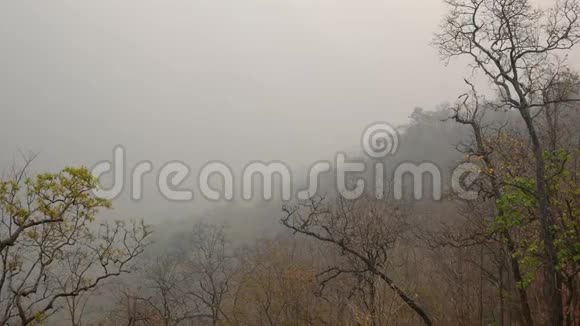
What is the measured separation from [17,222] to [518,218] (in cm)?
1083

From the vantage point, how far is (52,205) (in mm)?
9250

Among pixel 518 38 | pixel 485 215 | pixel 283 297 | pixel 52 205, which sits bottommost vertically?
pixel 283 297

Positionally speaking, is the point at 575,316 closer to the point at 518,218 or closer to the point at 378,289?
the point at 518,218

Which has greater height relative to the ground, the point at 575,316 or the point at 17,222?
the point at 17,222

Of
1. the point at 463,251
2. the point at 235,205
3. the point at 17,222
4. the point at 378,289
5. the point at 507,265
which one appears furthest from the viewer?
the point at 235,205

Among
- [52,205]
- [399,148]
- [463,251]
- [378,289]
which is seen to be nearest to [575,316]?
[378,289]

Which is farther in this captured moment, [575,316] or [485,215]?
[485,215]

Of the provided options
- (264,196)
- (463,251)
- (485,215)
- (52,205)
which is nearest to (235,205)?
(264,196)

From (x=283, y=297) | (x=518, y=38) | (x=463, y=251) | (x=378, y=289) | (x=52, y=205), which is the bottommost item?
(x=283, y=297)

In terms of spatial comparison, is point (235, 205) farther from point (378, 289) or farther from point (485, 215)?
point (378, 289)

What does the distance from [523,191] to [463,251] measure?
11.8m

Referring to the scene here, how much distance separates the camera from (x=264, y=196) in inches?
2265

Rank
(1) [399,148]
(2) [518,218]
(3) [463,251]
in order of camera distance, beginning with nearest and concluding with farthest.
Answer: (2) [518,218] < (3) [463,251] < (1) [399,148]

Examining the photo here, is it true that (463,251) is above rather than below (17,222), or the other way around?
below
